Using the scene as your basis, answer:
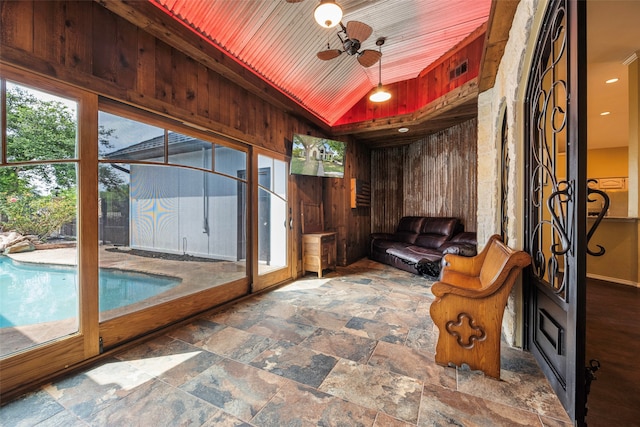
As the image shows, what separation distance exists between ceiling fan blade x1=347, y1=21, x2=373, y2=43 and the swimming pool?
3255mm

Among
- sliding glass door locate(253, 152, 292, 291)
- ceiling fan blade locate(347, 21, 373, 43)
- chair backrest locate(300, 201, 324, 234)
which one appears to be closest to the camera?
ceiling fan blade locate(347, 21, 373, 43)

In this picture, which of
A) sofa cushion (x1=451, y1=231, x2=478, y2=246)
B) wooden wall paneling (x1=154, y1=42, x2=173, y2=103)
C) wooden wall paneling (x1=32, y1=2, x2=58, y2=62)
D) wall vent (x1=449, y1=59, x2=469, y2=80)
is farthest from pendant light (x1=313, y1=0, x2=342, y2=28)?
sofa cushion (x1=451, y1=231, x2=478, y2=246)

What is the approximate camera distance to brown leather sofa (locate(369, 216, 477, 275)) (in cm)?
433

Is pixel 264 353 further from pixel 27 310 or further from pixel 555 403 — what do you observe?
pixel 555 403

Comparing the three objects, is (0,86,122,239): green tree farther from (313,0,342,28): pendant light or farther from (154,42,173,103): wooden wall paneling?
(313,0,342,28): pendant light

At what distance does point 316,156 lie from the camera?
14.4ft

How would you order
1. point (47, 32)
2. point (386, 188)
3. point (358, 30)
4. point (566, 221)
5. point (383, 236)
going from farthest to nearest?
1. point (386, 188)
2. point (383, 236)
3. point (358, 30)
4. point (47, 32)
5. point (566, 221)

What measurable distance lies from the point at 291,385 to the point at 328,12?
2.96 metres

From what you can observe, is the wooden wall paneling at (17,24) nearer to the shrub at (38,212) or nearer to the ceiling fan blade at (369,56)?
the shrub at (38,212)

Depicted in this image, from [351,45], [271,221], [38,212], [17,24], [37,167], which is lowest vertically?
[271,221]

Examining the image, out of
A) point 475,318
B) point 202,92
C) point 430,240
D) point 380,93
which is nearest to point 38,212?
point 202,92

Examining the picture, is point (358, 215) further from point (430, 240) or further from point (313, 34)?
point (313, 34)

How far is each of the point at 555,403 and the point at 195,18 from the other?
4.04 m

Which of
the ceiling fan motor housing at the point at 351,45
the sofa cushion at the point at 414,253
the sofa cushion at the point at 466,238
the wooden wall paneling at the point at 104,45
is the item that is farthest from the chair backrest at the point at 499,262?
the wooden wall paneling at the point at 104,45
